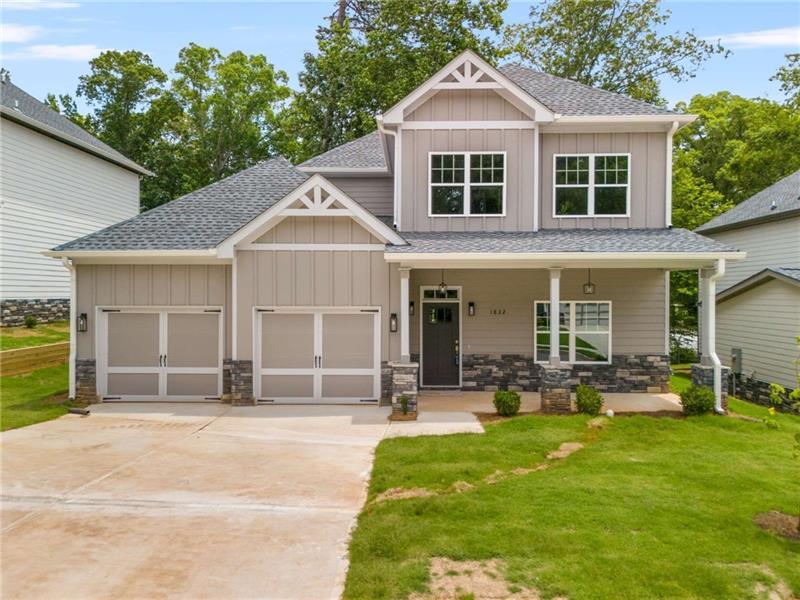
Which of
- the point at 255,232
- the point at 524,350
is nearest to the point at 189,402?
the point at 255,232

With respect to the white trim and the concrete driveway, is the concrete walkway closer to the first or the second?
the concrete driveway

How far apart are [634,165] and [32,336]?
1636 cm

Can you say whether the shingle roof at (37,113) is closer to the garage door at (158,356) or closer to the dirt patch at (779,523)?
the garage door at (158,356)

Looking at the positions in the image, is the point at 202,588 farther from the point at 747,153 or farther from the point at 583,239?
the point at 747,153

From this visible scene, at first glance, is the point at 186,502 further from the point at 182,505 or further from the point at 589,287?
the point at 589,287

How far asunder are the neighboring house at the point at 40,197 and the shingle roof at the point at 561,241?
492 inches

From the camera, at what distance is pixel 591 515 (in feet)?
17.8

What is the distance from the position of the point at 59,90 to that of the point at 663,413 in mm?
33491

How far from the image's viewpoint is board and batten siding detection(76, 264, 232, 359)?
11.5 metres

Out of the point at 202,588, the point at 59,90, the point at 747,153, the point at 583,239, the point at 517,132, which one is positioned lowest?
the point at 202,588

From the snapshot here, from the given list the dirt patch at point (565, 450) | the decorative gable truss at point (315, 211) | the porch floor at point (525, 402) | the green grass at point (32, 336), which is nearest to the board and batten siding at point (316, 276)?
the decorative gable truss at point (315, 211)

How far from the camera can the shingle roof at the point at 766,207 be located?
17062mm

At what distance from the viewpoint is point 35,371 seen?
13.7 meters

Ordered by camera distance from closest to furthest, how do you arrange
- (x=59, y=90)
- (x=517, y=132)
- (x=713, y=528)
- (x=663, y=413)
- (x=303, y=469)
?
1. (x=713, y=528)
2. (x=303, y=469)
3. (x=663, y=413)
4. (x=517, y=132)
5. (x=59, y=90)
